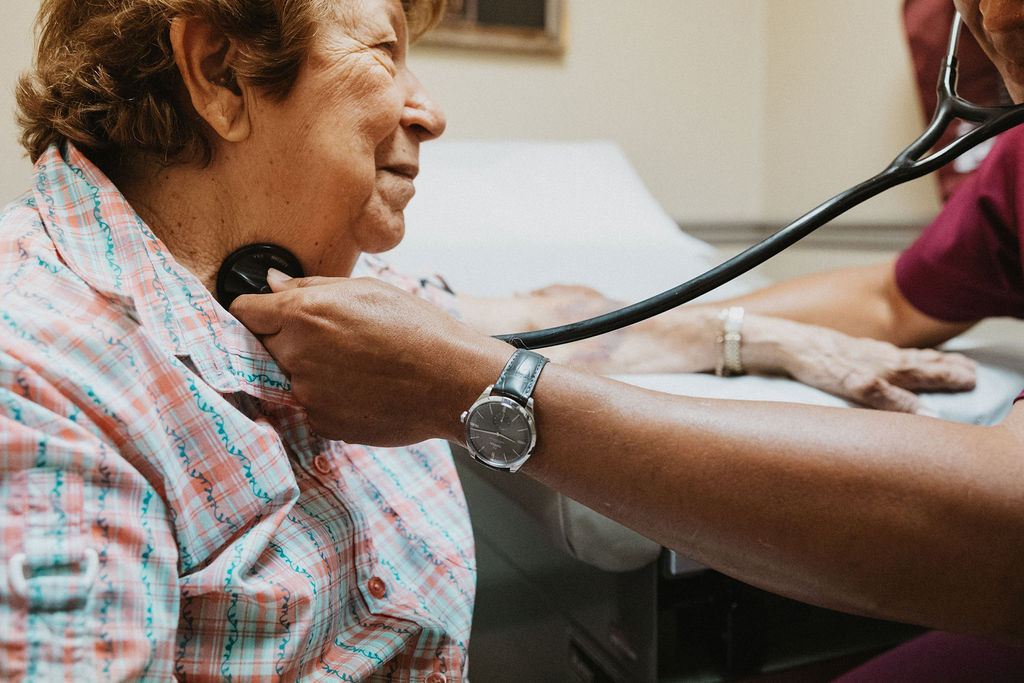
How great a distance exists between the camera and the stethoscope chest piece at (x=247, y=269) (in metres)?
0.71

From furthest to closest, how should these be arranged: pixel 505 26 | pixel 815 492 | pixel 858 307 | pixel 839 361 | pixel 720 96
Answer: pixel 720 96
pixel 505 26
pixel 858 307
pixel 839 361
pixel 815 492

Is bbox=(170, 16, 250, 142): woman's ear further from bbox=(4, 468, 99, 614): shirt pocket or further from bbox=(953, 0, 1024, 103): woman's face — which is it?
bbox=(953, 0, 1024, 103): woman's face

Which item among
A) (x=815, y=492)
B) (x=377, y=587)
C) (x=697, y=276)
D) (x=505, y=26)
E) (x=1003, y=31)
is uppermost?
(x=505, y=26)

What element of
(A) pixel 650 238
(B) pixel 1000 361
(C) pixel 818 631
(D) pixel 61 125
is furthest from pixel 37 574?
(A) pixel 650 238

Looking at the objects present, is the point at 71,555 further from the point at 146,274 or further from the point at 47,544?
the point at 146,274

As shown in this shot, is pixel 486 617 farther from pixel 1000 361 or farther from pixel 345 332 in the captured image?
pixel 1000 361

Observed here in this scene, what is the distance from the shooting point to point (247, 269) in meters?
0.71

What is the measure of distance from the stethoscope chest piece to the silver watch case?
9.7 inches

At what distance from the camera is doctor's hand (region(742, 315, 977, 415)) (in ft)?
3.37

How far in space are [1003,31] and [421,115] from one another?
0.55m

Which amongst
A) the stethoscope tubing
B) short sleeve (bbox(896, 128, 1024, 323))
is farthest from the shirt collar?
short sleeve (bbox(896, 128, 1024, 323))

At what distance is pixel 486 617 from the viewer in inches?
34.6

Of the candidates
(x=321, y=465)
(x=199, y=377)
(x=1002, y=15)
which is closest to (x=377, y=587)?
(x=321, y=465)

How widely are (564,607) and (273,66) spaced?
2.33 feet
